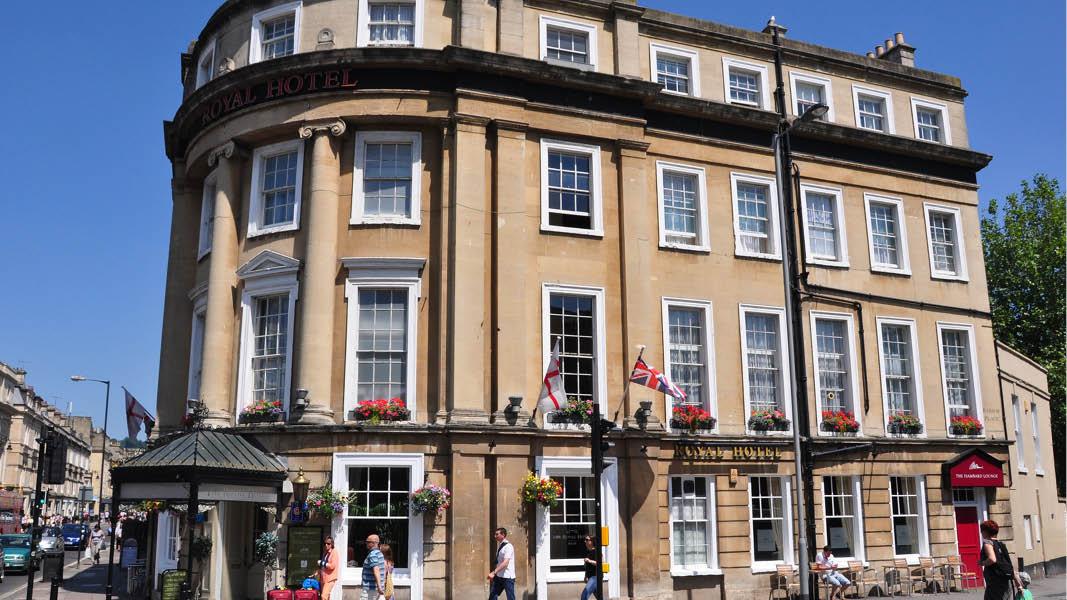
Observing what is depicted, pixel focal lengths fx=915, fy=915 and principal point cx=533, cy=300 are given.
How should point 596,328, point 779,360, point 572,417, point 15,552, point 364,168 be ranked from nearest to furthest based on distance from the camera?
1. point 572,417
2. point 364,168
3. point 596,328
4. point 779,360
5. point 15,552

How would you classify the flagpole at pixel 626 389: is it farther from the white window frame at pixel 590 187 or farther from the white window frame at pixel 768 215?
the white window frame at pixel 768 215

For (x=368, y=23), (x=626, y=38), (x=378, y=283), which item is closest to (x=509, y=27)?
(x=626, y=38)

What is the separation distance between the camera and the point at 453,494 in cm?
2023

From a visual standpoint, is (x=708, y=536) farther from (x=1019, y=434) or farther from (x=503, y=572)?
(x=1019, y=434)

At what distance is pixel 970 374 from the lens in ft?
92.0

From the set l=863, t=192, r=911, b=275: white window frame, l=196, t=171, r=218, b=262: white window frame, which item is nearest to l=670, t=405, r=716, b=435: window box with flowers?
l=863, t=192, r=911, b=275: white window frame

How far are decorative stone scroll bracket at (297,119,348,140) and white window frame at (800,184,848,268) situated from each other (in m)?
13.2

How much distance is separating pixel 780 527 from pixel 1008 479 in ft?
28.0

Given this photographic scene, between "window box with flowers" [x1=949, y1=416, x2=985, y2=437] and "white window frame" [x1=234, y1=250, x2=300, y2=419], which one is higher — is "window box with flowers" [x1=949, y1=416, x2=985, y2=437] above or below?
below

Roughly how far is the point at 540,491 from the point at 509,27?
11.6m

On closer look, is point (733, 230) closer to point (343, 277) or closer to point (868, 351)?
point (868, 351)

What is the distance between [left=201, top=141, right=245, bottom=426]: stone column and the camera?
22531 mm

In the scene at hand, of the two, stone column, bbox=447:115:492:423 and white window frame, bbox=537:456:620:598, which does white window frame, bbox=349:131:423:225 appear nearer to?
stone column, bbox=447:115:492:423

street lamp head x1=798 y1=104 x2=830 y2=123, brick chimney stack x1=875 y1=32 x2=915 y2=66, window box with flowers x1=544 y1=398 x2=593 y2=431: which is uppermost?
brick chimney stack x1=875 y1=32 x2=915 y2=66
